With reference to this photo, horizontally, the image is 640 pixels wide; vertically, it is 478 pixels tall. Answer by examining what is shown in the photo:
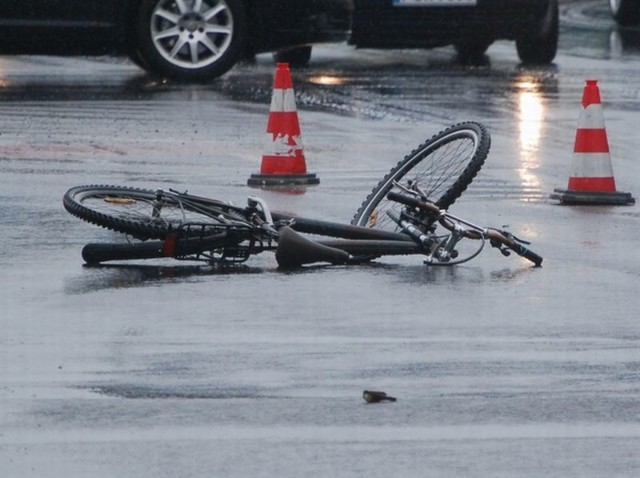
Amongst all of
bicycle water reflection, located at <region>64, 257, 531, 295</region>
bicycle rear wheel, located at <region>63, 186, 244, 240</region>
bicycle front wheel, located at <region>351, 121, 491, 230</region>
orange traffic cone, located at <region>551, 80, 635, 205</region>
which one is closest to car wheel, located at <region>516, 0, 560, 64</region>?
orange traffic cone, located at <region>551, 80, 635, 205</region>

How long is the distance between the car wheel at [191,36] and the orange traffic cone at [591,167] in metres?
5.88

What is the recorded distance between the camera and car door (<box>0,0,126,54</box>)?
15969 mm

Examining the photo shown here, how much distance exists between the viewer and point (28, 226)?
31.0 ft

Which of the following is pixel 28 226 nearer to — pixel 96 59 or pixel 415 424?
pixel 415 424

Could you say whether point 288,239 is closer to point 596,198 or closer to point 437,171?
point 437,171

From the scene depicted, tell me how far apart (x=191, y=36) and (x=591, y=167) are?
6408 mm

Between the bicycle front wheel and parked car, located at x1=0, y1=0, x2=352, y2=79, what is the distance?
7.23 meters

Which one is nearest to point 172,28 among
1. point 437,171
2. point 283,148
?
point 283,148

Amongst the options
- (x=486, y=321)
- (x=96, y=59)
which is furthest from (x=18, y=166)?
(x=96, y=59)

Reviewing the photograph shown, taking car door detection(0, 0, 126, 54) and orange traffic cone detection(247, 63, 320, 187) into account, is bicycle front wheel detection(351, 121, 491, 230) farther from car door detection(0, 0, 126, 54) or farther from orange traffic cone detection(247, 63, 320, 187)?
car door detection(0, 0, 126, 54)

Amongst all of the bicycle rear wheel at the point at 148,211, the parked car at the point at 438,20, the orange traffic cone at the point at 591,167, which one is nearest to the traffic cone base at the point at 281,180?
the orange traffic cone at the point at 591,167

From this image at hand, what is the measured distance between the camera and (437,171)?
922cm

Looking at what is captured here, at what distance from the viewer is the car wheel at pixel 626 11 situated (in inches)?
973

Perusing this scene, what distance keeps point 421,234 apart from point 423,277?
0.31 metres
